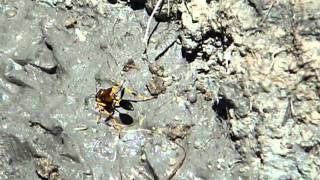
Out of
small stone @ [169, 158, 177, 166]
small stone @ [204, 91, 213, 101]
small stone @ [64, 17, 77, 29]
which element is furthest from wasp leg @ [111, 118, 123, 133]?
small stone @ [64, 17, 77, 29]

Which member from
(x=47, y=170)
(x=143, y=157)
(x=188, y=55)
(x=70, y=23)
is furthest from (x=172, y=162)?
(x=70, y=23)

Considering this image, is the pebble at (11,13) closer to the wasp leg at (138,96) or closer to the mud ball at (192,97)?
the wasp leg at (138,96)

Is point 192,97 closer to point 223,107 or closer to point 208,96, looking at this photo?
point 208,96

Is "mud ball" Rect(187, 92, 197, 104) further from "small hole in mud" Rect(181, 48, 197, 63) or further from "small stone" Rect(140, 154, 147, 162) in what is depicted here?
"small stone" Rect(140, 154, 147, 162)

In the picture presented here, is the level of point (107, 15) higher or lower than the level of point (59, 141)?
higher

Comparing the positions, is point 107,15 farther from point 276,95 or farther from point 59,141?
point 276,95

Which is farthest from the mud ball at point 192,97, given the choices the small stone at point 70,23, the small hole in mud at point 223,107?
the small stone at point 70,23

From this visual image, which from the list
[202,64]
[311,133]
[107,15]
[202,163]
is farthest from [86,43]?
[311,133]
